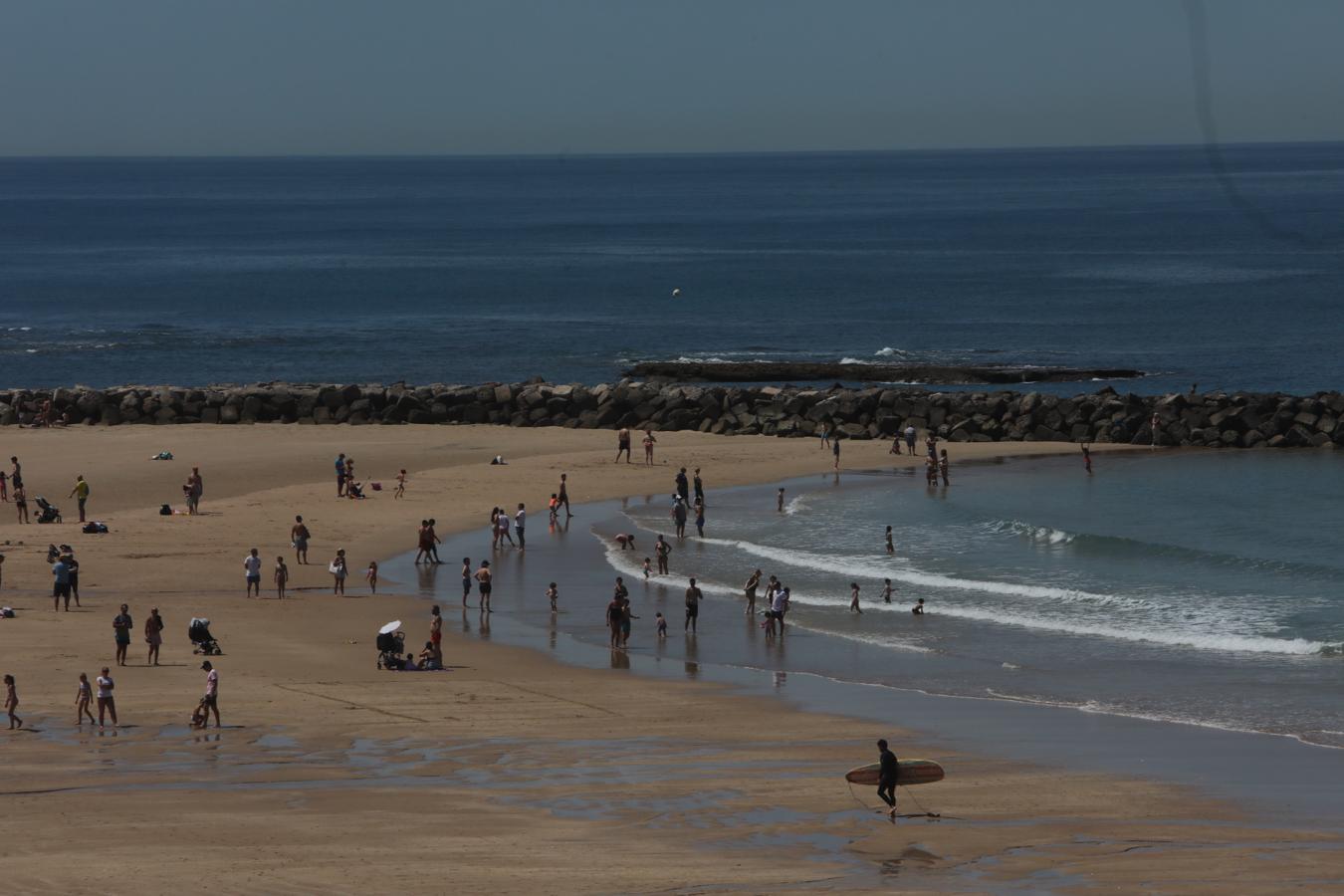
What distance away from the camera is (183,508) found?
119ft

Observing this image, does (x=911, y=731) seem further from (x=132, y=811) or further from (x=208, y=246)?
(x=208, y=246)

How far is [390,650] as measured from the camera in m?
23.3

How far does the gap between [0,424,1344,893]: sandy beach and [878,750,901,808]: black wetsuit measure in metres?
0.26

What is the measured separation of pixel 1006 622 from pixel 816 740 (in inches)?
354

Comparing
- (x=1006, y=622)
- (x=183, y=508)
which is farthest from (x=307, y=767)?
(x=183, y=508)

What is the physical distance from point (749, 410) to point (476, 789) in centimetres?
3584

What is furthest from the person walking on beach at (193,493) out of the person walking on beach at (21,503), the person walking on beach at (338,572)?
the person walking on beach at (338,572)

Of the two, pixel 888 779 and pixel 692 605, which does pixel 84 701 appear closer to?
pixel 888 779

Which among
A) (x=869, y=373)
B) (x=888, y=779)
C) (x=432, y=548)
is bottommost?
(x=432, y=548)

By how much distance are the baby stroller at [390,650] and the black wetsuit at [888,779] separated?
8.95 meters

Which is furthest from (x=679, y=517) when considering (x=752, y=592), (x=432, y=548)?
(x=752, y=592)

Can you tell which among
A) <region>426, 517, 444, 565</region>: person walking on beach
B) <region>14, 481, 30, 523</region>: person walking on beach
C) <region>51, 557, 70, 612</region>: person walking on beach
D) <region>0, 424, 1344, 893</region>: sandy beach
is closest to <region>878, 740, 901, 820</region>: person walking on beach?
<region>0, 424, 1344, 893</region>: sandy beach

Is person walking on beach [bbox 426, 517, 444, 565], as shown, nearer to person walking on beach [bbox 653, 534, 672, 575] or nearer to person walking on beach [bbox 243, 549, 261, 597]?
person walking on beach [bbox 243, 549, 261, 597]

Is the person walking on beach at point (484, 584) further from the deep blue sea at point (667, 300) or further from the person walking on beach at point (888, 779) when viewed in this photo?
the deep blue sea at point (667, 300)
